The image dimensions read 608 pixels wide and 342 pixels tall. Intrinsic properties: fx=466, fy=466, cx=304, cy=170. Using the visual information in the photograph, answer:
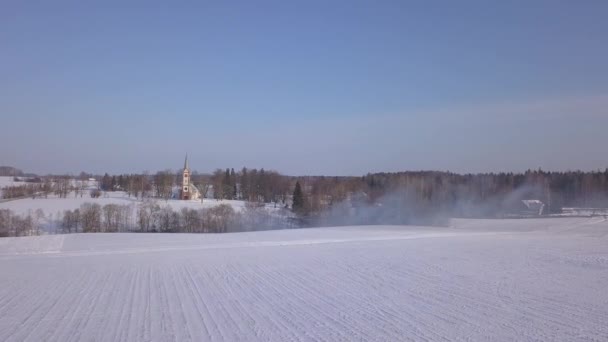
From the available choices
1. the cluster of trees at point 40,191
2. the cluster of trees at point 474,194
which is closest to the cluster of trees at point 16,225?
the cluster of trees at point 474,194

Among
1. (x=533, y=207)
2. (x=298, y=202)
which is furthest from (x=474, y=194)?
(x=298, y=202)

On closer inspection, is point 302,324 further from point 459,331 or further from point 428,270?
point 428,270

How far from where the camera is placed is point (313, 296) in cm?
1548

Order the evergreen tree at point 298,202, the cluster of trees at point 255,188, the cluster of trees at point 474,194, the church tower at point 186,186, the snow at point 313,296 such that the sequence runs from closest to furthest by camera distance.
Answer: the snow at point 313,296
the cluster of trees at point 474,194
the evergreen tree at point 298,202
the church tower at point 186,186
the cluster of trees at point 255,188

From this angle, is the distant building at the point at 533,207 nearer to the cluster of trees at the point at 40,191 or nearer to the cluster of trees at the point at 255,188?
the cluster of trees at the point at 255,188

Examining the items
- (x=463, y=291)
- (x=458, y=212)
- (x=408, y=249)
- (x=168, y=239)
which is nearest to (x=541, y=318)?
(x=463, y=291)

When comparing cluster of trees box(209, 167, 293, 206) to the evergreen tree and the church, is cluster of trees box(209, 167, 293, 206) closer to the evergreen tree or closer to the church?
the church

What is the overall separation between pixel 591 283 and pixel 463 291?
228 inches

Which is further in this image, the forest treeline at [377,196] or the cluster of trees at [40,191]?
the cluster of trees at [40,191]

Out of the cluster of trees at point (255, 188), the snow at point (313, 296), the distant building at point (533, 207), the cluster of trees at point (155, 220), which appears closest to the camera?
the snow at point (313, 296)

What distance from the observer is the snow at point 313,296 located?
11.0 meters

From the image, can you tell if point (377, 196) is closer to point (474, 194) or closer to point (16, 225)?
point (474, 194)

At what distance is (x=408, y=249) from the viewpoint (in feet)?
103

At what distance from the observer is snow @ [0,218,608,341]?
1099cm
